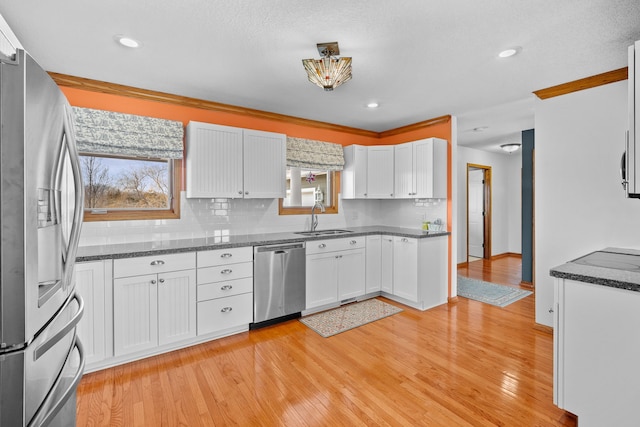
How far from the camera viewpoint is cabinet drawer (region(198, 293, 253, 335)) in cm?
288

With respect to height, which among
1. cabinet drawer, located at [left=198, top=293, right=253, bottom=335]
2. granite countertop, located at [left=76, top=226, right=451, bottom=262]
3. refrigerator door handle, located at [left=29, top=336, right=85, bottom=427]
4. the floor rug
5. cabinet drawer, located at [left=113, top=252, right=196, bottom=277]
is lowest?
the floor rug

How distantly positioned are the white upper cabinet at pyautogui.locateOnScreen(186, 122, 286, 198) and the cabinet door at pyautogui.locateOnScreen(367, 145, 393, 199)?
1422mm

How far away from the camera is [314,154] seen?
13.8 ft

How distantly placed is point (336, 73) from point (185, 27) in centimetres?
106

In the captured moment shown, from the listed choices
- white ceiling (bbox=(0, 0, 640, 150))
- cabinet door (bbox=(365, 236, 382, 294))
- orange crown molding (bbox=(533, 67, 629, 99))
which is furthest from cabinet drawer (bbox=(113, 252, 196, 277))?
orange crown molding (bbox=(533, 67, 629, 99))

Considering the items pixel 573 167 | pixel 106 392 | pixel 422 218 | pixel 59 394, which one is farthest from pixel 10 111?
pixel 422 218

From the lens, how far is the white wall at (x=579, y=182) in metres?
2.72

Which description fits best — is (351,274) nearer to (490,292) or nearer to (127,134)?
(490,292)

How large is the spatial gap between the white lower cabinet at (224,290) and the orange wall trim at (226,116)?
60.8 inches

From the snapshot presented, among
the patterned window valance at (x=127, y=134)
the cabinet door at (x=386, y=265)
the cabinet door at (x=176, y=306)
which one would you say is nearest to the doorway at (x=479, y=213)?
the cabinet door at (x=386, y=265)

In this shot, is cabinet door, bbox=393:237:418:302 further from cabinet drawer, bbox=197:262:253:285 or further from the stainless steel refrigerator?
the stainless steel refrigerator

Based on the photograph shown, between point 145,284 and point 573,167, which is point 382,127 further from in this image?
point 145,284

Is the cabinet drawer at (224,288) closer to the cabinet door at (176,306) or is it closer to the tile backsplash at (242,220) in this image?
the cabinet door at (176,306)

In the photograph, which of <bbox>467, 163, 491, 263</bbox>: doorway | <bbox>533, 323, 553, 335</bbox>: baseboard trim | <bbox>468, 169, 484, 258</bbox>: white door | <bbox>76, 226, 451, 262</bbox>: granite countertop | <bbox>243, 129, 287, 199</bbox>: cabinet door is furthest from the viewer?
<bbox>468, 169, 484, 258</bbox>: white door
